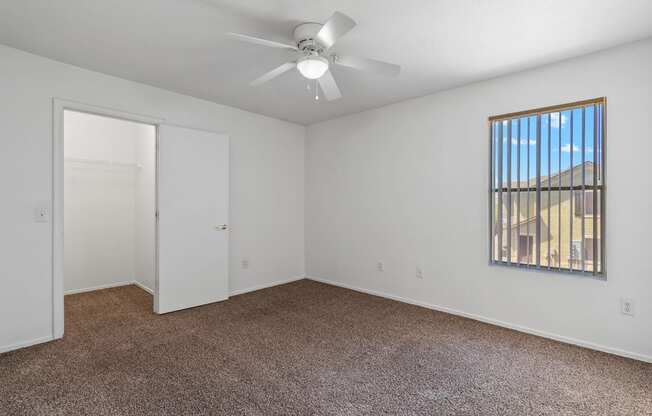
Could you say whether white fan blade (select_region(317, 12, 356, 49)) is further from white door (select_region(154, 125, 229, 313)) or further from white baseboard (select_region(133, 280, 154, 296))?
white baseboard (select_region(133, 280, 154, 296))

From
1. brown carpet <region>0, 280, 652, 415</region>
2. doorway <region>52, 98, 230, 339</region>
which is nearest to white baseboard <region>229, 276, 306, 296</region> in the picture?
doorway <region>52, 98, 230, 339</region>

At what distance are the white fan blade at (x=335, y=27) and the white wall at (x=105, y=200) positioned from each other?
324 cm

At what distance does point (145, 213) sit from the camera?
444cm

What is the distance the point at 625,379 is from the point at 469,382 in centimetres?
108

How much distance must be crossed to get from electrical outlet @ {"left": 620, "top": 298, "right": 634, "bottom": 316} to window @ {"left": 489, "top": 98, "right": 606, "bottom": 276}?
10.0 inches

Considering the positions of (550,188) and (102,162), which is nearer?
(550,188)

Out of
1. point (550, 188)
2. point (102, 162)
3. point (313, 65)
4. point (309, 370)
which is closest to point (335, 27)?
point (313, 65)

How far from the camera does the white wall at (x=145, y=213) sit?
423 centimetres

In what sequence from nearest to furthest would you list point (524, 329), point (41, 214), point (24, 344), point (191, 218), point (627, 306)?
point (627, 306), point (24, 344), point (41, 214), point (524, 329), point (191, 218)

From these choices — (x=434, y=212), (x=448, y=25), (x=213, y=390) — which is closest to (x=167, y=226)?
(x=213, y=390)

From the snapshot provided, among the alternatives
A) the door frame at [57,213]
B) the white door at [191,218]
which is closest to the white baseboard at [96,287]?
the white door at [191,218]

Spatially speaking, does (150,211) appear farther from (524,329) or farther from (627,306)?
(627,306)

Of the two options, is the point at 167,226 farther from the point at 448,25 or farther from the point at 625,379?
the point at 625,379

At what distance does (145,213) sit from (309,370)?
3410 mm
